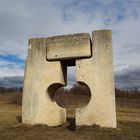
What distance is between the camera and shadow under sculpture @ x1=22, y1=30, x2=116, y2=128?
943 centimetres

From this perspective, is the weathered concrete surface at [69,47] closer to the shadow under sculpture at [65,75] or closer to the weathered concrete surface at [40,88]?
the shadow under sculpture at [65,75]

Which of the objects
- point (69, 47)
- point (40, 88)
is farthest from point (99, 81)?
point (40, 88)

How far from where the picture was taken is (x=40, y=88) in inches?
404

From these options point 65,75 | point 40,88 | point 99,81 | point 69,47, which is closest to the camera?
point 99,81

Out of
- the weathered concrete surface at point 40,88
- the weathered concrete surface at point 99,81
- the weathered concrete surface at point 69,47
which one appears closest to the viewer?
the weathered concrete surface at point 99,81

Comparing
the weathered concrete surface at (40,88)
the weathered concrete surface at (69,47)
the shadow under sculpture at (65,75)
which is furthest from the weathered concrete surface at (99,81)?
the weathered concrete surface at (40,88)

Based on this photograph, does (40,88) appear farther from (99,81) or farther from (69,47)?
(99,81)

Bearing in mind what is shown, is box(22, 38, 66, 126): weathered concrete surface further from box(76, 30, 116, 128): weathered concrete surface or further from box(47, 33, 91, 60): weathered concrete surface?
box(76, 30, 116, 128): weathered concrete surface

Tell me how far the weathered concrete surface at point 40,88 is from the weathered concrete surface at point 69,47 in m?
0.30

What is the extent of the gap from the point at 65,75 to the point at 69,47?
1.32 m

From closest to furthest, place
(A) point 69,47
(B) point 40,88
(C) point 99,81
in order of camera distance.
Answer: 1. (C) point 99,81
2. (A) point 69,47
3. (B) point 40,88

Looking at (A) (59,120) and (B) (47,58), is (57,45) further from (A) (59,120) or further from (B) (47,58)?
(A) (59,120)

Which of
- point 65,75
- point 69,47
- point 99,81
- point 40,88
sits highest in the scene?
point 69,47

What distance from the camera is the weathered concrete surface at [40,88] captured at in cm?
1011
